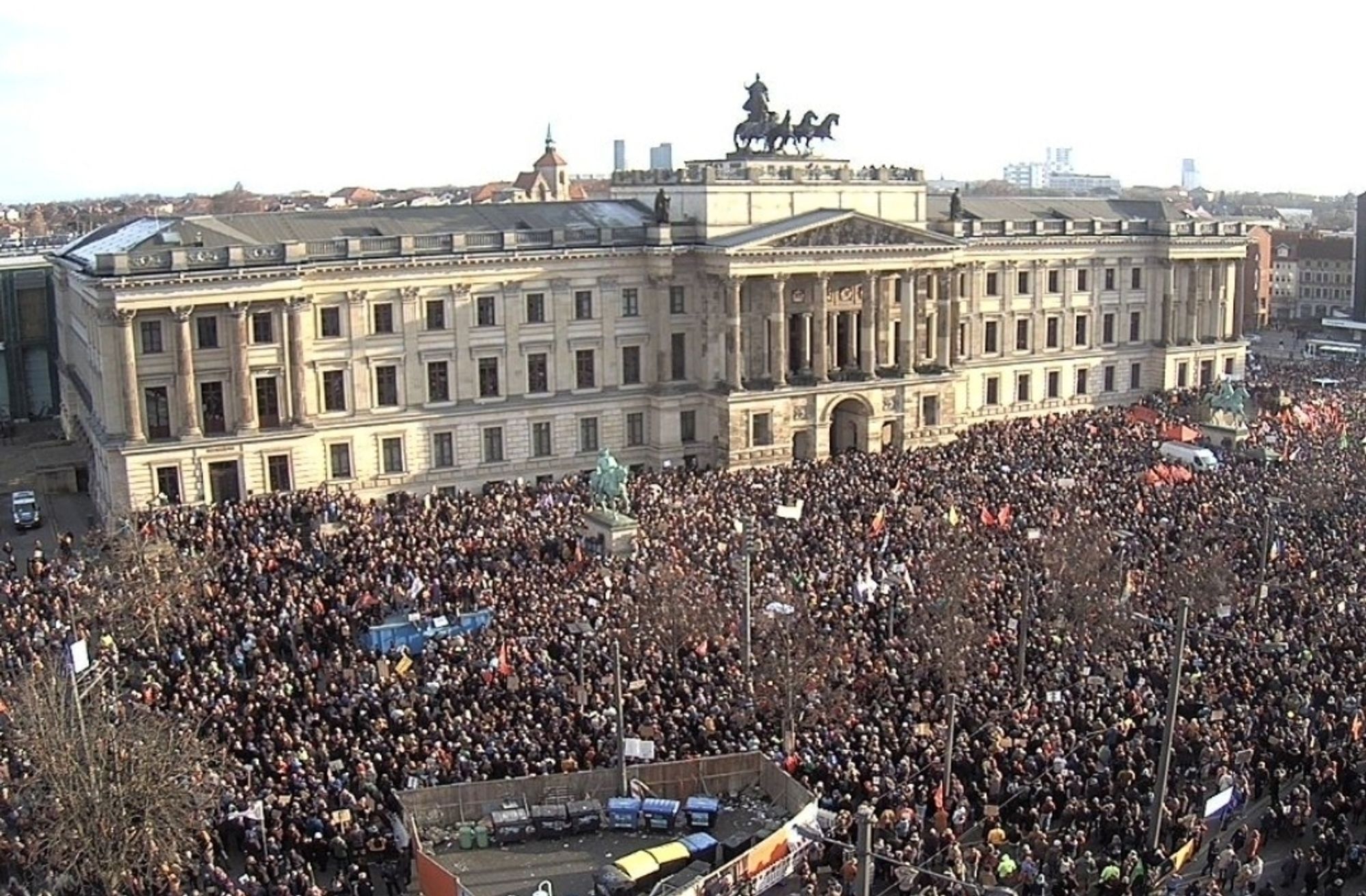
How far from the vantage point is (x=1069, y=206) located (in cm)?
8838

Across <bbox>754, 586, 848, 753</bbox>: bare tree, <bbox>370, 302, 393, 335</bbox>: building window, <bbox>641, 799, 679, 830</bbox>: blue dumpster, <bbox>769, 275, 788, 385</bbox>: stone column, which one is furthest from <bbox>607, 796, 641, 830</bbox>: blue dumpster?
<bbox>769, 275, 788, 385</bbox>: stone column

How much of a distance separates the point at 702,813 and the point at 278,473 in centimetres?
3684

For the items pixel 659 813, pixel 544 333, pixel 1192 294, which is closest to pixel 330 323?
pixel 544 333

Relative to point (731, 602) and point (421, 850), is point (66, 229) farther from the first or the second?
point (421, 850)

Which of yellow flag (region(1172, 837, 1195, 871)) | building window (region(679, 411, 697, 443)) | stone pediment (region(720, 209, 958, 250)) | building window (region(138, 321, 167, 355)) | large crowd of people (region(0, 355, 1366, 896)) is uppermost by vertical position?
stone pediment (region(720, 209, 958, 250))

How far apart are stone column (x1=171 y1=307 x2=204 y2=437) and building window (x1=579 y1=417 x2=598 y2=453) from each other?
17.7m

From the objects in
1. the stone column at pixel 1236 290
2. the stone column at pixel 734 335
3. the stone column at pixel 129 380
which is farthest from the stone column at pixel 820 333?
the stone column at pixel 1236 290

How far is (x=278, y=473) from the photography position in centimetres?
6144

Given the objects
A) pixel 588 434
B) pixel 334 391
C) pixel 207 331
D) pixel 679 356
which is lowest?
pixel 588 434

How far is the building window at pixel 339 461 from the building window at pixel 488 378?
6.72m

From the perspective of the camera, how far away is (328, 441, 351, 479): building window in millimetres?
63188

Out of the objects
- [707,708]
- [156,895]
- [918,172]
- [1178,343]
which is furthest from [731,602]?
[1178,343]

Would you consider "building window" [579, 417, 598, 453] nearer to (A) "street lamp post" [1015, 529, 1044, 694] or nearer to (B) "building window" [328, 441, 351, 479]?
(B) "building window" [328, 441, 351, 479]

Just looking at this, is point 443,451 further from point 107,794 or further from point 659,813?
point 107,794
